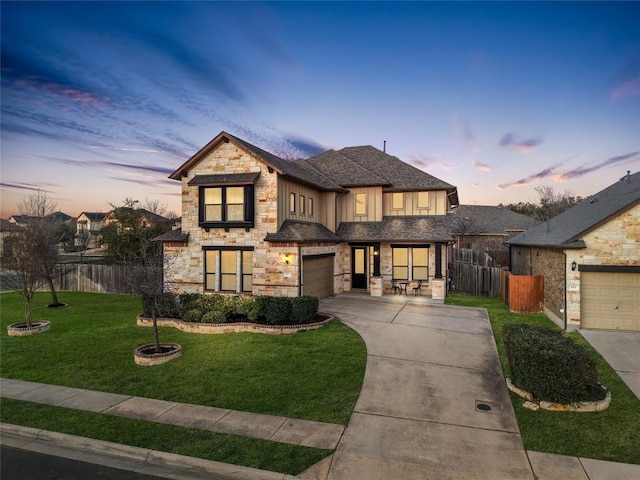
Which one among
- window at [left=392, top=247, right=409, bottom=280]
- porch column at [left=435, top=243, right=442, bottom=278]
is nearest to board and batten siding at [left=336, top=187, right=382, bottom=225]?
window at [left=392, top=247, right=409, bottom=280]

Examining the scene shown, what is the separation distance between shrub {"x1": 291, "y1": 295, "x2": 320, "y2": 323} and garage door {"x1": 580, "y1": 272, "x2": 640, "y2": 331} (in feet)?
33.3

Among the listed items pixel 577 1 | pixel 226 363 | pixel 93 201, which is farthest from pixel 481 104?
pixel 93 201

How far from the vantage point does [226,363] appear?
31.1ft

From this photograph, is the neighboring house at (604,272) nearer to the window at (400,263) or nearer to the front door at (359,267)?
the window at (400,263)

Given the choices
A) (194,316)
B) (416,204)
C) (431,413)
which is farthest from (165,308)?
(416,204)

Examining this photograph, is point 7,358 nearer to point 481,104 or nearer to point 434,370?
point 434,370

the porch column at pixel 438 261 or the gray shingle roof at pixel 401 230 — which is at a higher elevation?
the gray shingle roof at pixel 401 230

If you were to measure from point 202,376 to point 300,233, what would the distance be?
27.6 feet

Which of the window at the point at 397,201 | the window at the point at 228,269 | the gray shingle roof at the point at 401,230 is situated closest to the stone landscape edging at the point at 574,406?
the gray shingle roof at the point at 401,230

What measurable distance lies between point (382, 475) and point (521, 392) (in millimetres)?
4360

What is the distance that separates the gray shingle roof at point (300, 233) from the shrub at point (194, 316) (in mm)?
4343

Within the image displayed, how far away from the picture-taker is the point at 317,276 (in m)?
17.6

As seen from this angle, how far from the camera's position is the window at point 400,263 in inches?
784

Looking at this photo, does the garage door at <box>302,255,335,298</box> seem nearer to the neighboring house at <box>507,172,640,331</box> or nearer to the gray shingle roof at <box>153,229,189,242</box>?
the gray shingle roof at <box>153,229,189,242</box>
